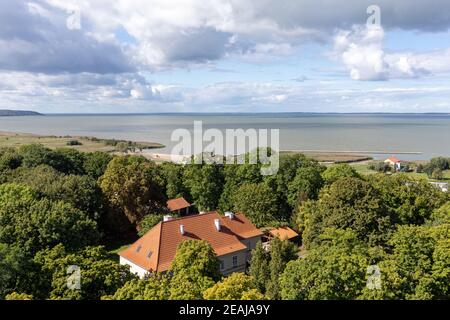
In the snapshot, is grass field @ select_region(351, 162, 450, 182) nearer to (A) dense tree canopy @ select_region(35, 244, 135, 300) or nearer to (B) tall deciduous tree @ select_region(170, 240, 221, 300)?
(B) tall deciduous tree @ select_region(170, 240, 221, 300)

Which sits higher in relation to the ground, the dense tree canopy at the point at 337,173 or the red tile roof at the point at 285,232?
the dense tree canopy at the point at 337,173

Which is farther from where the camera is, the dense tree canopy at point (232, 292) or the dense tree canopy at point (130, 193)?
the dense tree canopy at point (130, 193)

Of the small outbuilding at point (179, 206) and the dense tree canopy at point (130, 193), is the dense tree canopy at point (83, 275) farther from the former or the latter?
the small outbuilding at point (179, 206)

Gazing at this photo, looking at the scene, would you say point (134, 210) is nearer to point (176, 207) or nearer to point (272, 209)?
point (176, 207)

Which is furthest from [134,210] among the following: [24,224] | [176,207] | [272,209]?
[24,224]

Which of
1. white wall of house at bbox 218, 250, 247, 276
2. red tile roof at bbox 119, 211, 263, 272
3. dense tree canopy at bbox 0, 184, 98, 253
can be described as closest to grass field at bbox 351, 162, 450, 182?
red tile roof at bbox 119, 211, 263, 272

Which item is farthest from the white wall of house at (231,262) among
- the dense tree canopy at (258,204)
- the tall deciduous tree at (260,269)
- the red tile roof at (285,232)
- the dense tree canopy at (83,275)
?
the dense tree canopy at (83,275)
